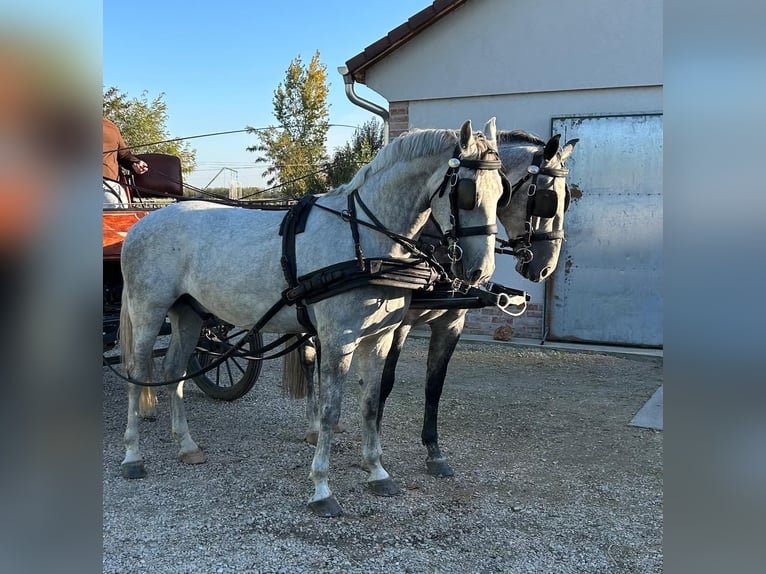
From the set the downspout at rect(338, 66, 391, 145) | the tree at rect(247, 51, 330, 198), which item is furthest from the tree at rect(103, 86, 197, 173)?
the downspout at rect(338, 66, 391, 145)

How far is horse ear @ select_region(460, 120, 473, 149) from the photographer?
8.77ft

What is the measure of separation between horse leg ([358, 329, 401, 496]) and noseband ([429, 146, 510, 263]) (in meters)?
0.80

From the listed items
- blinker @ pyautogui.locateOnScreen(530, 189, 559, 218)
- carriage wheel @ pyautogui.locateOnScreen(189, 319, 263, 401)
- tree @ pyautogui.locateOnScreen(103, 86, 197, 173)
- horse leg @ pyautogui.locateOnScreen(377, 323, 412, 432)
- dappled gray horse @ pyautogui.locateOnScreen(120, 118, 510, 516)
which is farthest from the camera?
tree @ pyautogui.locateOnScreen(103, 86, 197, 173)

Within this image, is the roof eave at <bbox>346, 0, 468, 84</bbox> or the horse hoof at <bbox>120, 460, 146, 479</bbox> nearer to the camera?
the horse hoof at <bbox>120, 460, 146, 479</bbox>

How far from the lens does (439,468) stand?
11.9 ft

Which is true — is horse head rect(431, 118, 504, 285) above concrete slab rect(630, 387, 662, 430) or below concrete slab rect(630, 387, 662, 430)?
above

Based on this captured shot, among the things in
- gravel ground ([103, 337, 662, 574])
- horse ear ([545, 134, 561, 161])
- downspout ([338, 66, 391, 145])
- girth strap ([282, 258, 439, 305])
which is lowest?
gravel ground ([103, 337, 662, 574])

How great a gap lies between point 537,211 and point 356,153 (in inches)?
781

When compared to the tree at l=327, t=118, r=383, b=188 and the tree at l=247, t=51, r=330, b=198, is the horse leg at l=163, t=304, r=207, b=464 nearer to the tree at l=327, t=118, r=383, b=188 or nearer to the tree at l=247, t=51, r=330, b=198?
the tree at l=327, t=118, r=383, b=188

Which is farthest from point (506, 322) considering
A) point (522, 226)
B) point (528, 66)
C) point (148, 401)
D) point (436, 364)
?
point (148, 401)

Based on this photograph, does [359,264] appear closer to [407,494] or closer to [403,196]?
[403,196]

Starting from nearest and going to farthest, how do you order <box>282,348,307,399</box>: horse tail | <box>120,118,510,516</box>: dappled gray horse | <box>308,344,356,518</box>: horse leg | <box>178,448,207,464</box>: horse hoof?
1. <box>120,118,510,516</box>: dappled gray horse
2. <box>308,344,356,518</box>: horse leg
3. <box>178,448,207,464</box>: horse hoof
4. <box>282,348,307,399</box>: horse tail

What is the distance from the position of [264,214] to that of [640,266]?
5.04m
